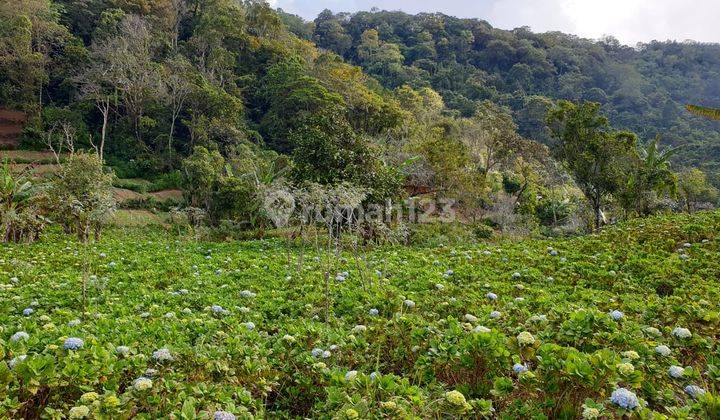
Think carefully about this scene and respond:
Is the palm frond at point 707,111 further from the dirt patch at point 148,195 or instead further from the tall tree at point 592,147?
the dirt patch at point 148,195

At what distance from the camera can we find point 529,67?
68.3m

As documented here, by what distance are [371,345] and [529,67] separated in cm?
7297

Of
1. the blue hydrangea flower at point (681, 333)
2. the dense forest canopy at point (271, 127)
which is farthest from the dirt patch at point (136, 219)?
the blue hydrangea flower at point (681, 333)

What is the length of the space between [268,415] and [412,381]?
3.47 feet

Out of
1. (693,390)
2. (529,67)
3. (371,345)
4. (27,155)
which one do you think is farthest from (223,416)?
(529,67)


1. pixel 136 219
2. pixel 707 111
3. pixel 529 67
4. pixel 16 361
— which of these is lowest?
pixel 136 219

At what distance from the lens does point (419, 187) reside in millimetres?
27094

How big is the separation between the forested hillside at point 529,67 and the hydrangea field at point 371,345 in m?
50.2

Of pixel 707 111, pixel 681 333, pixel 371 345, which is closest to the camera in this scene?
pixel 681 333

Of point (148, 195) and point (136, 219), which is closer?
point (136, 219)

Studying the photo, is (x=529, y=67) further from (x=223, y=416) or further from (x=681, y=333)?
(x=223, y=416)

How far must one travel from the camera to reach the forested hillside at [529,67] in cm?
5819

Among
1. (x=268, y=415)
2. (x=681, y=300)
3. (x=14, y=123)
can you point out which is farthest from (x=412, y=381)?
(x=14, y=123)

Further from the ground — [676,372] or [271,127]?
[271,127]
